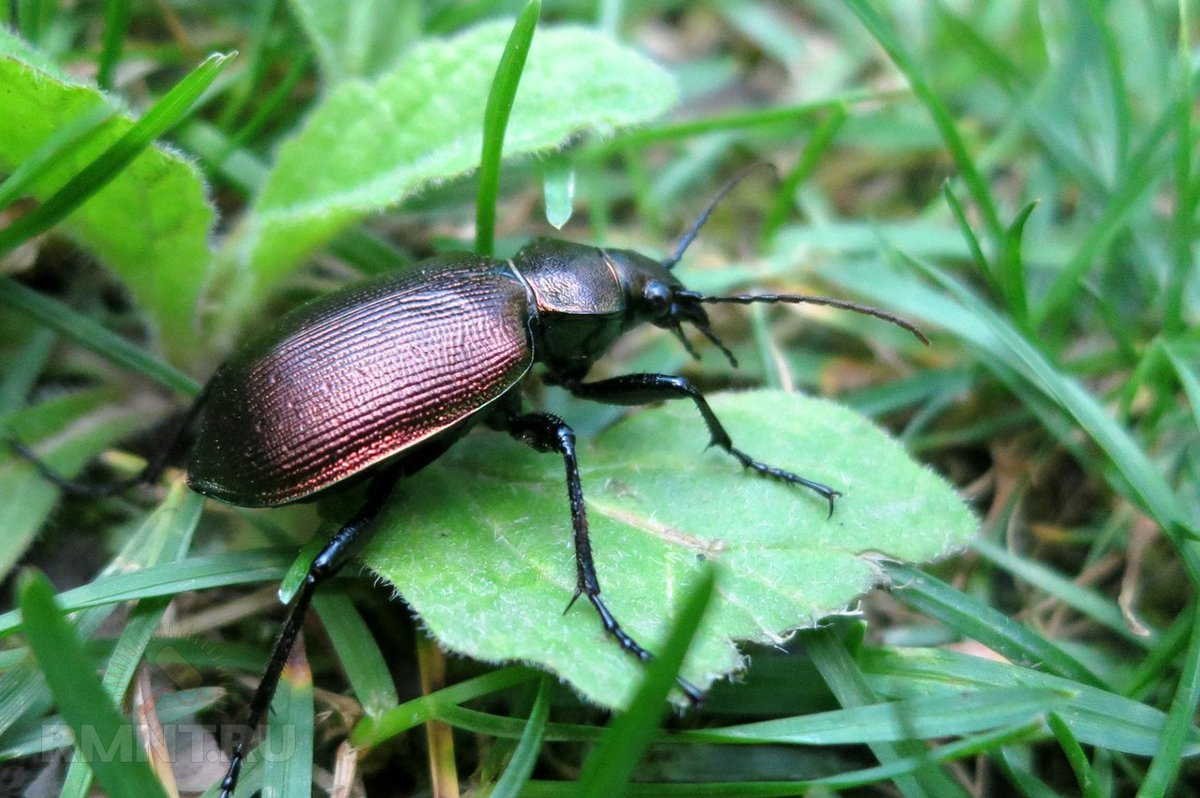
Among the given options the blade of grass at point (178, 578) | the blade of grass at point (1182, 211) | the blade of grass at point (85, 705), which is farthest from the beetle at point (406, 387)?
the blade of grass at point (1182, 211)

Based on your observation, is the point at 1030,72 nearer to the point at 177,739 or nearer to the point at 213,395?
the point at 213,395

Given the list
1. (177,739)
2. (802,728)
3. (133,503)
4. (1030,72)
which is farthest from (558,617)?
(1030,72)

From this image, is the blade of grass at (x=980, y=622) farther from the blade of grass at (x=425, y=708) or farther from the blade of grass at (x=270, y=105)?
the blade of grass at (x=270, y=105)

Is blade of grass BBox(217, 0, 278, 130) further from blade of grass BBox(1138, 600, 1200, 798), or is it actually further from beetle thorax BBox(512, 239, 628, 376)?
blade of grass BBox(1138, 600, 1200, 798)

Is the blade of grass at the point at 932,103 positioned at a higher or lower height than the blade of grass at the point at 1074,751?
higher

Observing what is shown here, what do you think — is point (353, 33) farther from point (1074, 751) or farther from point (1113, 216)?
point (1074, 751)

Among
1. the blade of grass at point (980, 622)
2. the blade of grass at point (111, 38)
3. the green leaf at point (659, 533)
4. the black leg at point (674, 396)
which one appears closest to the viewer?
the green leaf at point (659, 533)

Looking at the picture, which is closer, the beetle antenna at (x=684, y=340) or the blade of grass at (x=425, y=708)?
the blade of grass at (x=425, y=708)
